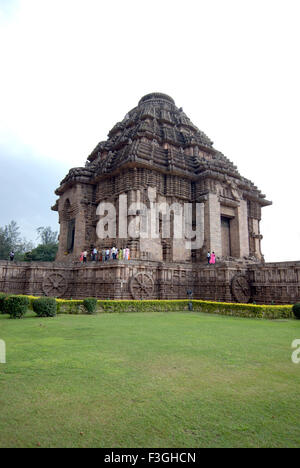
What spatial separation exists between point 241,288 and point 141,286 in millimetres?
6187

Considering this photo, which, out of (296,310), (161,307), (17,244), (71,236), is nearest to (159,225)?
(71,236)

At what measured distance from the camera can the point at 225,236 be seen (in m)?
26.8

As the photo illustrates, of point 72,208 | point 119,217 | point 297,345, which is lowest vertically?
point 297,345

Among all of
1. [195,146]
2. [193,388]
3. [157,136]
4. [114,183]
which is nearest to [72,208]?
[114,183]

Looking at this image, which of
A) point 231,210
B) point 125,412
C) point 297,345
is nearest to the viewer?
point 125,412

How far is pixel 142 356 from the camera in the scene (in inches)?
223

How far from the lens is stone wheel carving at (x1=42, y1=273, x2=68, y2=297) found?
19.4 metres

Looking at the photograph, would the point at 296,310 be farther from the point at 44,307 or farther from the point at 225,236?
the point at 225,236

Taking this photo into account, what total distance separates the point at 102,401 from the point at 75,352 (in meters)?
2.53

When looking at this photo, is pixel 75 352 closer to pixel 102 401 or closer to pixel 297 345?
pixel 102 401

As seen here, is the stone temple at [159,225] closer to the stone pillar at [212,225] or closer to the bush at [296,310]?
the stone pillar at [212,225]

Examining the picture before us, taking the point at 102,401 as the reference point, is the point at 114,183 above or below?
above

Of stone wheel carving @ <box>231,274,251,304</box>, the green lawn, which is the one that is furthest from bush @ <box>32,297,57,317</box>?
stone wheel carving @ <box>231,274,251,304</box>

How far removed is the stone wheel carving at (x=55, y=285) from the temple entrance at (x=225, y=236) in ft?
47.5
